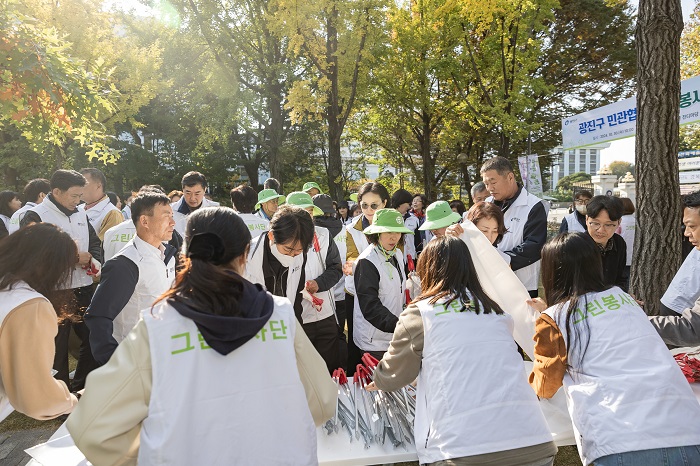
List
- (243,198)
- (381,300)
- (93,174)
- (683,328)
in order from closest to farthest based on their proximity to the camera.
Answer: (683,328), (381,300), (243,198), (93,174)

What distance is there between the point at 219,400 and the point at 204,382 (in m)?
0.07

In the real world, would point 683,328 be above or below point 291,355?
below

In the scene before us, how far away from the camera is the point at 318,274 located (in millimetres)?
3725

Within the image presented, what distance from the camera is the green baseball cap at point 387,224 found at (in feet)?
11.4

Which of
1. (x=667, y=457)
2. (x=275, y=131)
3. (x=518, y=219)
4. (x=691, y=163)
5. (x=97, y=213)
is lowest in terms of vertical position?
(x=667, y=457)

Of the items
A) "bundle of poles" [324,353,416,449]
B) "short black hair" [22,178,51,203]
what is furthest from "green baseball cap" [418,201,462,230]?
"short black hair" [22,178,51,203]

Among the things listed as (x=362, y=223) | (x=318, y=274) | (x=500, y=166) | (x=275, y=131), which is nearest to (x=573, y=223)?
(x=500, y=166)

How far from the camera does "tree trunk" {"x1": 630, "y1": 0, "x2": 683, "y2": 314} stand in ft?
13.6

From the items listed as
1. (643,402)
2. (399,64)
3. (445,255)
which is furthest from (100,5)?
(643,402)

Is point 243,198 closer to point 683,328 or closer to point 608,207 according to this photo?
point 608,207

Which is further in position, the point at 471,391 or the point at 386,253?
the point at 386,253

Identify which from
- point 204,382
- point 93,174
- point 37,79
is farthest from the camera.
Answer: point 93,174

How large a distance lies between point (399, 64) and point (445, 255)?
14.5m

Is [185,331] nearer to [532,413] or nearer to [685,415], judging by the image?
[532,413]
